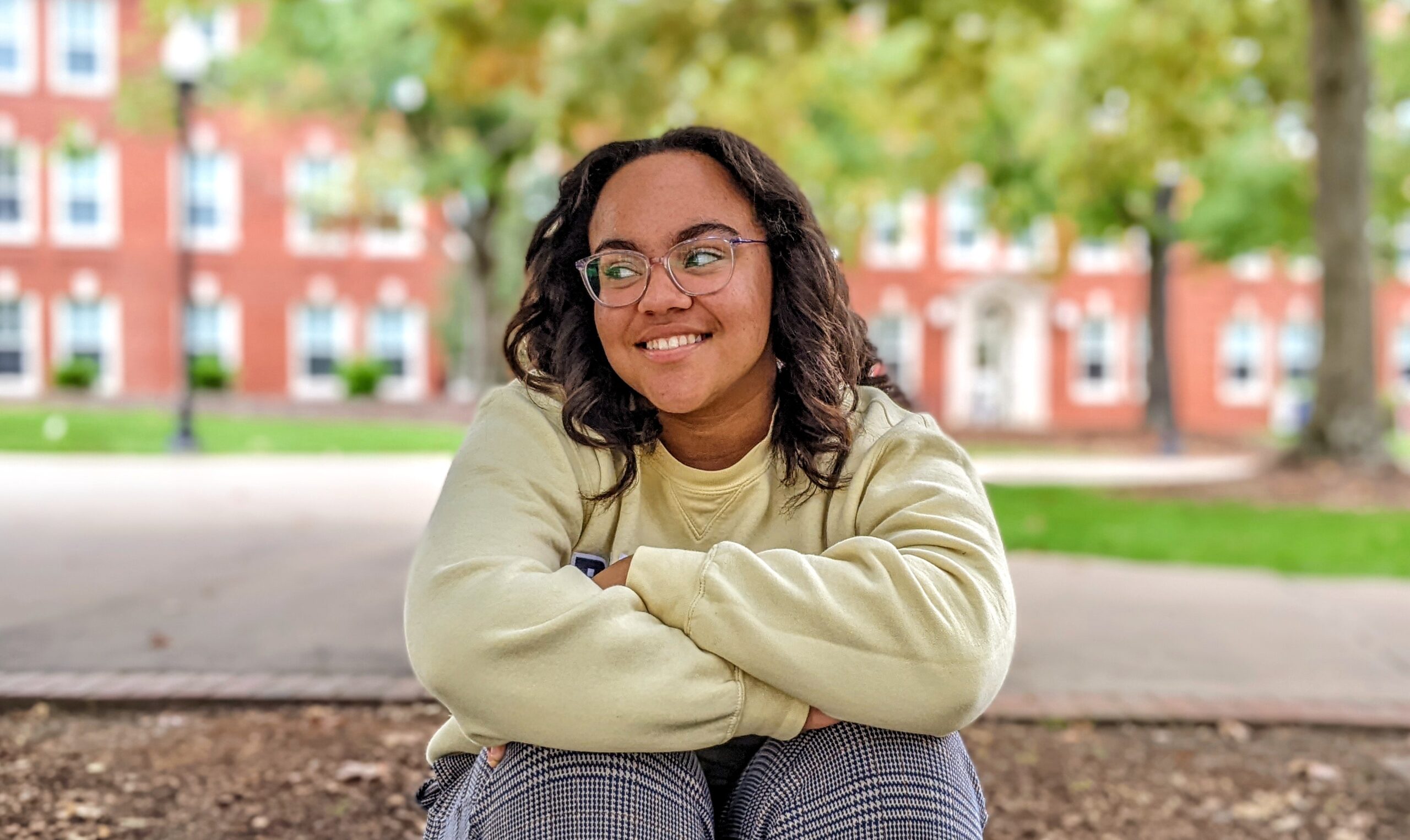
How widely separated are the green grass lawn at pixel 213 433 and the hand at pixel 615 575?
1329 cm

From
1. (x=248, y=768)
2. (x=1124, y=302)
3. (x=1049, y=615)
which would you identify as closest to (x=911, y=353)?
(x=1124, y=302)

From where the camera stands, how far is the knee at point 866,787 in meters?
1.66

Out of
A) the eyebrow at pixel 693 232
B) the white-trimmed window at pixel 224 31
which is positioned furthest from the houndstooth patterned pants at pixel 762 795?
the white-trimmed window at pixel 224 31

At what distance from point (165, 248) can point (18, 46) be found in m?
4.86

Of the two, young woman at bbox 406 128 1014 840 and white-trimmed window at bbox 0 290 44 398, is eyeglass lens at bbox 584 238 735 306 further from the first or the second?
white-trimmed window at bbox 0 290 44 398

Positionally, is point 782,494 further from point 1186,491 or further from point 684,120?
point 684,120

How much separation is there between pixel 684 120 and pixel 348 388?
1449cm

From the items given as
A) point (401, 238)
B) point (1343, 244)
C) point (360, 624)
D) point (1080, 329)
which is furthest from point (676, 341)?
point (1080, 329)

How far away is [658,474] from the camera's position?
2.05 metres

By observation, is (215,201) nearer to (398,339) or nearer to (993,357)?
(398,339)

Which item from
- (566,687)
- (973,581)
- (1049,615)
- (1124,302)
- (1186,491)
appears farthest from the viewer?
(1124,302)

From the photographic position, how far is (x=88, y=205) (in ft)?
88.0

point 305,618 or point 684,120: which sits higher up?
point 684,120

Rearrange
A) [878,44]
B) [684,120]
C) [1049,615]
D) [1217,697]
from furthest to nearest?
[878,44] → [684,120] → [1049,615] → [1217,697]
